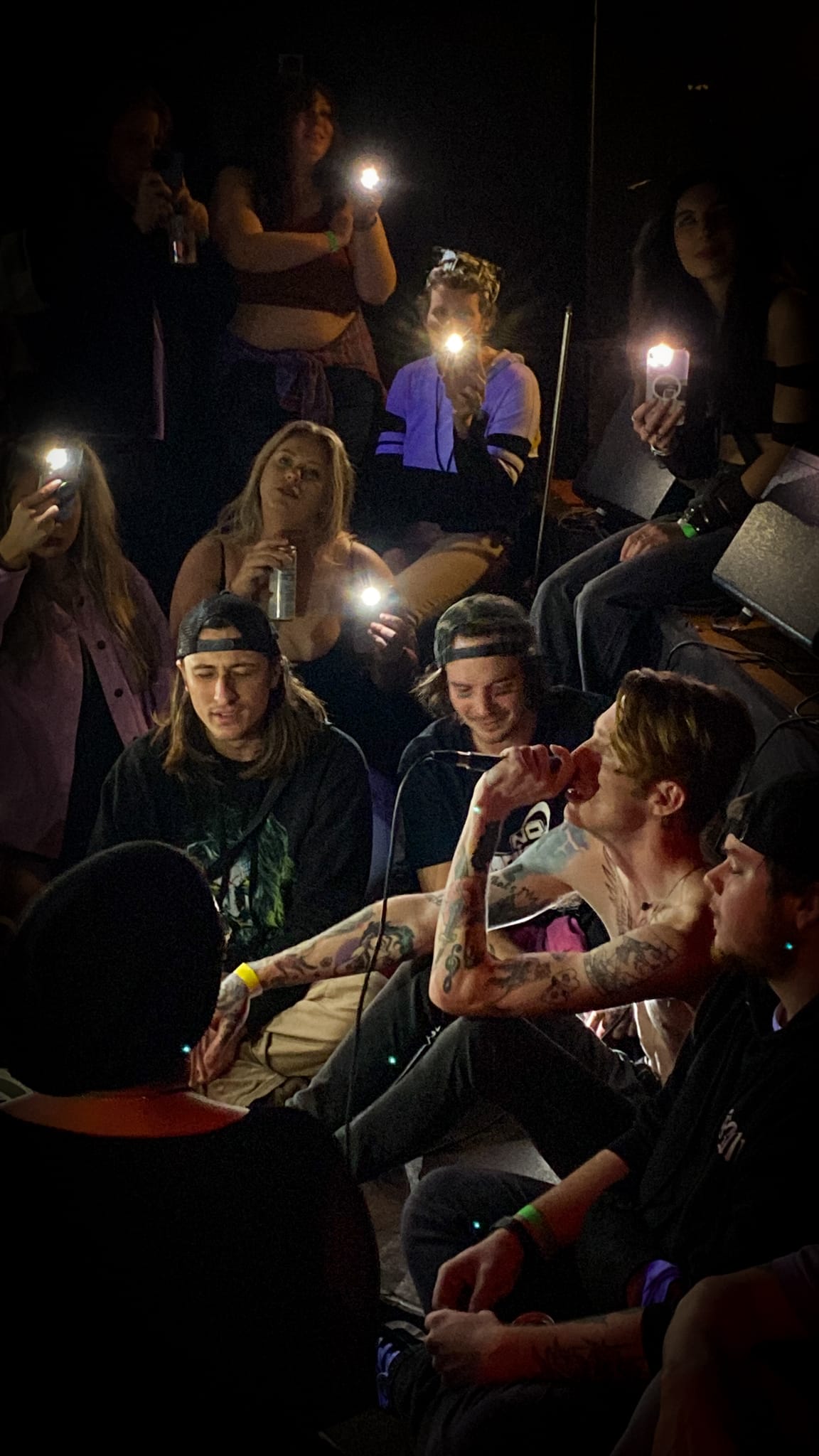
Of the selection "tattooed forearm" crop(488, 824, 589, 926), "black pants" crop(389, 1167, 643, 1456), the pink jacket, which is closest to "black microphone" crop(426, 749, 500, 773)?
"tattooed forearm" crop(488, 824, 589, 926)

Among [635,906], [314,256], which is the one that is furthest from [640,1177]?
[314,256]

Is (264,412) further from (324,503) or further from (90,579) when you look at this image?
(90,579)

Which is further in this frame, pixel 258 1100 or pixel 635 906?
pixel 258 1100

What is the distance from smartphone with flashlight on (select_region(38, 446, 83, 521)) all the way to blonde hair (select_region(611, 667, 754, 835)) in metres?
1.98

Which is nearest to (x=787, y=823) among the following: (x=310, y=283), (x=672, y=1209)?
(x=672, y=1209)

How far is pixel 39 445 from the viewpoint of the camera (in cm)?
372

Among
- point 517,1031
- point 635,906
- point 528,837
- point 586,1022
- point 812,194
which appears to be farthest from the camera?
point 812,194

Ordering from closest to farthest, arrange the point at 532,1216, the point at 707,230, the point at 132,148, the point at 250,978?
the point at 532,1216 → the point at 250,978 → the point at 707,230 → the point at 132,148

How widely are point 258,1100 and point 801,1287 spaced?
1.50m

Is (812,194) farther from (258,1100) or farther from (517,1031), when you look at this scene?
(258,1100)

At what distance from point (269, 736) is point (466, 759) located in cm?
52

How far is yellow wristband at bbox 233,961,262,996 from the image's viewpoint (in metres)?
2.75

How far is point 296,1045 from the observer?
2.79 m

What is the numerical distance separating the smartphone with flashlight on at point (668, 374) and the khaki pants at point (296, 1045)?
5.83ft
